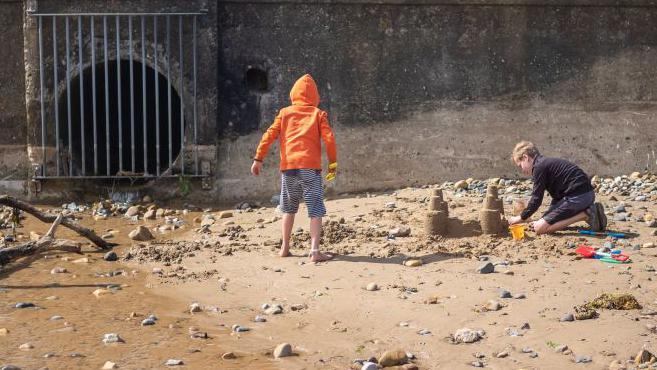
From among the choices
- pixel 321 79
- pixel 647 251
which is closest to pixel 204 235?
pixel 321 79

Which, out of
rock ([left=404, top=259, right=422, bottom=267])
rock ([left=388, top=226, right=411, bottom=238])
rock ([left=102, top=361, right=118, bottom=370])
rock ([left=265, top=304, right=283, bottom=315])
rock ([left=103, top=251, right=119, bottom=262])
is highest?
rock ([left=388, top=226, right=411, bottom=238])

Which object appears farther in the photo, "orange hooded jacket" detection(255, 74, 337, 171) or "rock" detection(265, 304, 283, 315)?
"orange hooded jacket" detection(255, 74, 337, 171)

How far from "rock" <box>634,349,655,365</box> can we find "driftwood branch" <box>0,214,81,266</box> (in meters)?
5.15

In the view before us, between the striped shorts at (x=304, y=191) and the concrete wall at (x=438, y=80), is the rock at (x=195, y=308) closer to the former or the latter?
the striped shorts at (x=304, y=191)

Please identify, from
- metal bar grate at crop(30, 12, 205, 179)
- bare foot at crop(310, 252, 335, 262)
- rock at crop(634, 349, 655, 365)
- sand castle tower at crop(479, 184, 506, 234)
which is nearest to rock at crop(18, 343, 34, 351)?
bare foot at crop(310, 252, 335, 262)

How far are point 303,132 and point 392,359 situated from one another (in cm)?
292

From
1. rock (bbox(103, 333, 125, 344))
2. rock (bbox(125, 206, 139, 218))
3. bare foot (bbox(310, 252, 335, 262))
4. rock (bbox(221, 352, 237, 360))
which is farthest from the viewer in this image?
rock (bbox(125, 206, 139, 218))

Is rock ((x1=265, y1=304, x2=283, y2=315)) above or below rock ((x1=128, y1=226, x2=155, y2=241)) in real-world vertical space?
below

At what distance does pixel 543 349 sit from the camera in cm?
602

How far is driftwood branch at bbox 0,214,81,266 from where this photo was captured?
841 cm

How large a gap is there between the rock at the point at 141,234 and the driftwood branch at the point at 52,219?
0.41 m

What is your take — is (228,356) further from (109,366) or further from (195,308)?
(195,308)

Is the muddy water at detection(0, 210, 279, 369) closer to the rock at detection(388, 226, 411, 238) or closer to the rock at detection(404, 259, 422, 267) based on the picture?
the rock at detection(404, 259, 422, 267)

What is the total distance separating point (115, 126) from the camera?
13.5 meters
